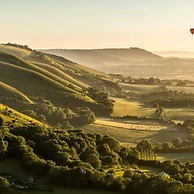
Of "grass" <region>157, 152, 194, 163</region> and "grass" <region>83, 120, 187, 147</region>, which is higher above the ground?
"grass" <region>83, 120, 187, 147</region>

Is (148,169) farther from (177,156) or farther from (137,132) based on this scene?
(137,132)

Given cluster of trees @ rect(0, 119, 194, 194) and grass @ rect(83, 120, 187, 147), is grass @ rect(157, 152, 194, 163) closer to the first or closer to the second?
cluster of trees @ rect(0, 119, 194, 194)

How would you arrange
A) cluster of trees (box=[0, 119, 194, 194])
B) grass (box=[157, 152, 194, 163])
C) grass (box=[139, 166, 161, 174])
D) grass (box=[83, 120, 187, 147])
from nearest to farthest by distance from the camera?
cluster of trees (box=[0, 119, 194, 194]) < grass (box=[139, 166, 161, 174]) < grass (box=[157, 152, 194, 163]) < grass (box=[83, 120, 187, 147])

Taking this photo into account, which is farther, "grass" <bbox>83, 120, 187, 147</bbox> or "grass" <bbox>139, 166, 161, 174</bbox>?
"grass" <bbox>83, 120, 187, 147</bbox>

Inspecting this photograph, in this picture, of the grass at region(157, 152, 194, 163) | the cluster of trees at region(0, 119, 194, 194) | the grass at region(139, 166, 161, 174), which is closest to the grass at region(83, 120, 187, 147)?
the grass at region(157, 152, 194, 163)

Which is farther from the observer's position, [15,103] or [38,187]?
[15,103]

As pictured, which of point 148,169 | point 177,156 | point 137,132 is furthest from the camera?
point 137,132

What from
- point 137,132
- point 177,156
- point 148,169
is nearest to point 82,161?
point 148,169

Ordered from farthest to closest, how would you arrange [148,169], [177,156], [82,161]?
[177,156] → [148,169] → [82,161]

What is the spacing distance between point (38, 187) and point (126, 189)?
13.1 meters

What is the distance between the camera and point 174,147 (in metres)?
129

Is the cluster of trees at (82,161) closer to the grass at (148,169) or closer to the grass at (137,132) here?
the grass at (148,169)

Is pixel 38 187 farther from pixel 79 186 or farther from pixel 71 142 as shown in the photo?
pixel 71 142

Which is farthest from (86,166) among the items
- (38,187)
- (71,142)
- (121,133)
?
(121,133)
